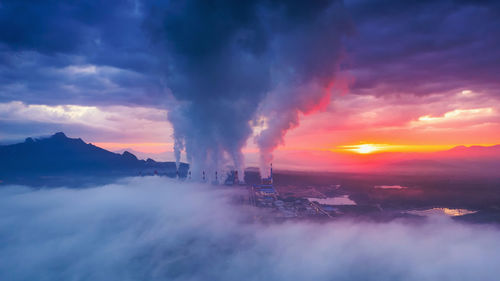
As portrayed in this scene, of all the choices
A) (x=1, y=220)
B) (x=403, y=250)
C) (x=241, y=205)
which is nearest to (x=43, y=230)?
(x=1, y=220)

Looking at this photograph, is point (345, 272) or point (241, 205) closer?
point (345, 272)

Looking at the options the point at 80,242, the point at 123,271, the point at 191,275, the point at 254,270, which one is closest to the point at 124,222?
the point at 80,242

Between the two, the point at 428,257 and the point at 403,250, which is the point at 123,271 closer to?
the point at 403,250

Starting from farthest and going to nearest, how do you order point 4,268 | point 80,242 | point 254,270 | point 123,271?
1. point 80,242
2. point 4,268
3. point 123,271
4. point 254,270

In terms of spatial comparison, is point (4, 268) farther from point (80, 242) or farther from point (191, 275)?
point (191, 275)

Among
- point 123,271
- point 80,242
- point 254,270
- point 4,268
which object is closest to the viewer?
point 254,270

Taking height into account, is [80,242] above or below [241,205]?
below

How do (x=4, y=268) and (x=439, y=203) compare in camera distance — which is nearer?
(x=4, y=268)

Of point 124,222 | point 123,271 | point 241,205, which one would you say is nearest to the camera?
point 123,271

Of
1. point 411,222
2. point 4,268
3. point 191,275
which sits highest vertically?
point 411,222
